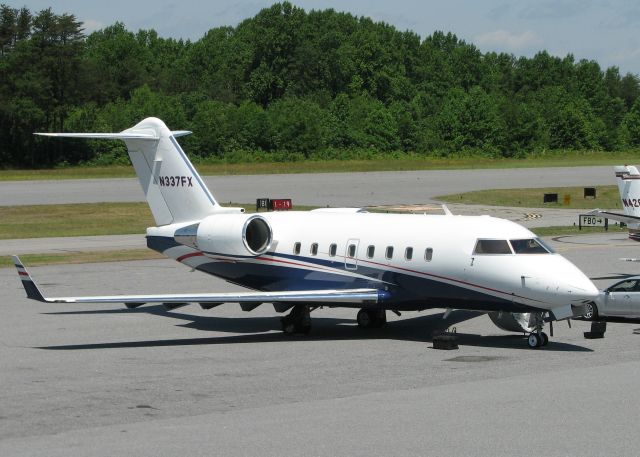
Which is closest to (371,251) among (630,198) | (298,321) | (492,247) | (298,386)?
(298,321)

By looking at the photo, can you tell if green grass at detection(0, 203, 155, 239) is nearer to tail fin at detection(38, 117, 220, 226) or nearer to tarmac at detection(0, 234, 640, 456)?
tarmac at detection(0, 234, 640, 456)

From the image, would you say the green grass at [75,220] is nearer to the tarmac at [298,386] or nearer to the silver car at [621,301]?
the tarmac at [298,386]

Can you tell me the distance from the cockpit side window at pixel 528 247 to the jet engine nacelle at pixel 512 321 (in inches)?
71.1

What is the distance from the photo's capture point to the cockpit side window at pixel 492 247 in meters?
24.9

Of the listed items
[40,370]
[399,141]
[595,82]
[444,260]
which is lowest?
[40,370]

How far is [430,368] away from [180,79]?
159597 mm

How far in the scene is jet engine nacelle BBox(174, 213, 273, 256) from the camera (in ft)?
93.9

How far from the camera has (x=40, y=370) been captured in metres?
22.7

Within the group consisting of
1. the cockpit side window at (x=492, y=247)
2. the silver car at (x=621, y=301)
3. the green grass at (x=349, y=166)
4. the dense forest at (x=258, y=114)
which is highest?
the dense forest at (x=258, y=114)

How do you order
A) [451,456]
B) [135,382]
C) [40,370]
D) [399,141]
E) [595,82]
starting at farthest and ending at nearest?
[595,82]
[399,141]
[40,370]
[135,382]
[451,456]

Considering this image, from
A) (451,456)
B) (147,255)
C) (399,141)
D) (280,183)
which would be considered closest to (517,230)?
(451,456)

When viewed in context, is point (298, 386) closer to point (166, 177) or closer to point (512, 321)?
point (512, 321)

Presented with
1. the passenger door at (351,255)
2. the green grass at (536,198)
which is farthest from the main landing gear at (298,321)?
the green grass at (536,198)

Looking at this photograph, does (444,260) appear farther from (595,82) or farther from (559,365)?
(595,82)
